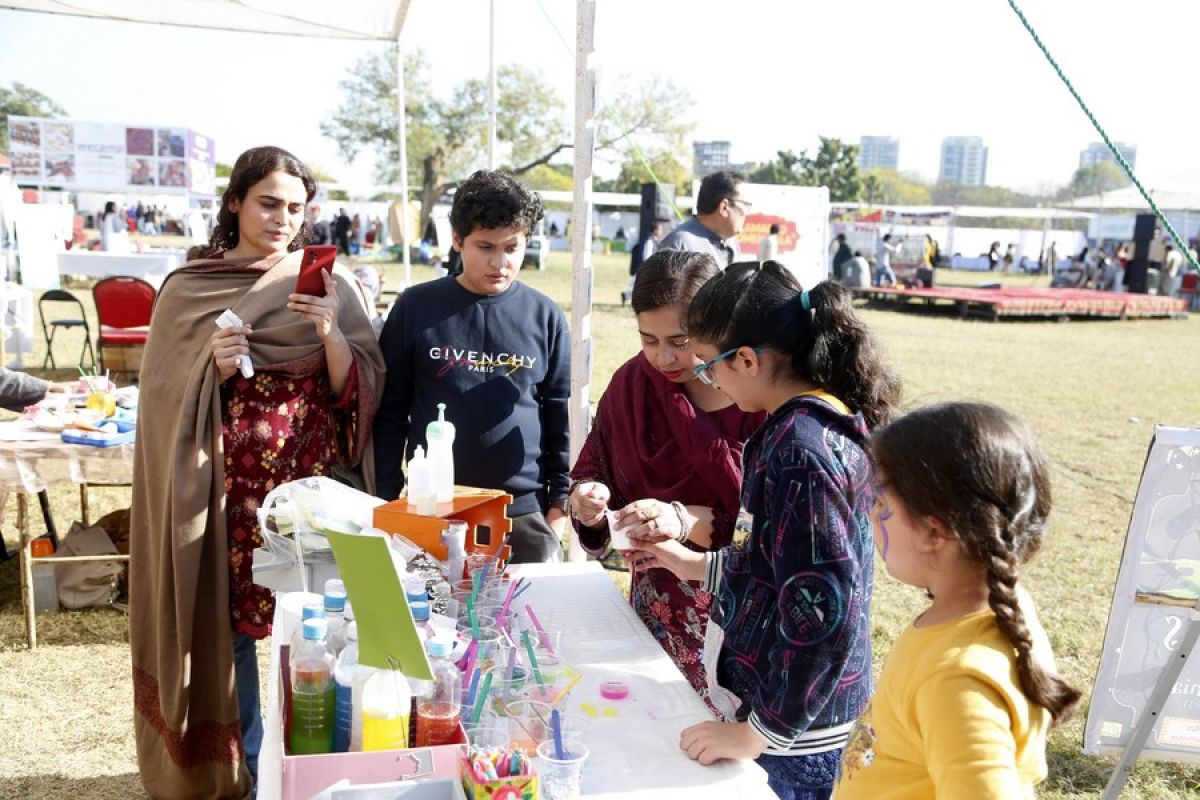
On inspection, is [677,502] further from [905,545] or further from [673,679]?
[905,545]

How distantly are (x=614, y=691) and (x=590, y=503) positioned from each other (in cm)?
47

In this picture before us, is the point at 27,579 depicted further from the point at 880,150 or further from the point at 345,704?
the point at 880,150

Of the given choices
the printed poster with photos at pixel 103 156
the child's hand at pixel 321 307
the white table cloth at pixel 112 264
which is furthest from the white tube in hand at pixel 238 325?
the printed poster with photos at pixel 103 156

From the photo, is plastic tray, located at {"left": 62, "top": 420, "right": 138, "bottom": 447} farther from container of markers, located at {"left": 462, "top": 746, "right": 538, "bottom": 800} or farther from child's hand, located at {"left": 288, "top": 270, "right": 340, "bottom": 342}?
container of markers, located at {"left": 462, "top": 746, "right": 538, "bottom": 800}

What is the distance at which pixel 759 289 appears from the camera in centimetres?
157

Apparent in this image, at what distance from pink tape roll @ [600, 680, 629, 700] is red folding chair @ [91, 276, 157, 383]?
24.7ft

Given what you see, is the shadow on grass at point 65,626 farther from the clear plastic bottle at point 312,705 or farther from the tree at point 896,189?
the tree at point 896,189

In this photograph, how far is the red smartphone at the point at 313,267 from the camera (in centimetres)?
239

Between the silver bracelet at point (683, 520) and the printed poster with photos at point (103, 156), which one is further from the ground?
the printed poster with photos at point (103, 156)

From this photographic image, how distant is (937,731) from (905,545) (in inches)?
9.9

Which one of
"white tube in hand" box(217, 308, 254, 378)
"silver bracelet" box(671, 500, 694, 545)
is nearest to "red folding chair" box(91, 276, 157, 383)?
"white tube in hand" box(217, 308, 254, 378)

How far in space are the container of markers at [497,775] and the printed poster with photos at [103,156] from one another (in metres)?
17.8

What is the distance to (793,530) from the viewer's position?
139 centimetres

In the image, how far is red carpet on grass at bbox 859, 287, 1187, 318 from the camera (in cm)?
1903
